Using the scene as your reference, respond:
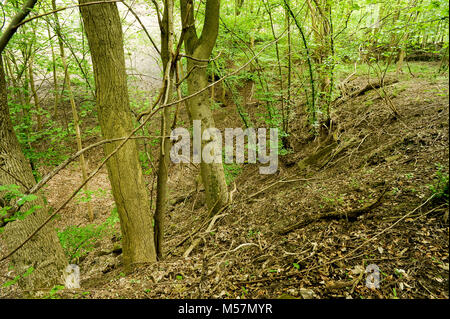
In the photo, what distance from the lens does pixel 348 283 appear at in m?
1.88

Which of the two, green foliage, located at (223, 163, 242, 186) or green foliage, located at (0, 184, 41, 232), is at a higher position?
green foliage, located at (0, 184, 41, 232)

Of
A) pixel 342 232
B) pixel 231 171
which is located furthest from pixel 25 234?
pixel 231 171

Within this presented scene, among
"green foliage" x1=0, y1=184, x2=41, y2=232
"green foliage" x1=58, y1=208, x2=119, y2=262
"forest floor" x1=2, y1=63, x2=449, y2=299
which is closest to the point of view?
"green foliage" x1=0, y1=184, x2=41, y2=232

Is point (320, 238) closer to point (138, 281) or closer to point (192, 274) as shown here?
point (192, 274)

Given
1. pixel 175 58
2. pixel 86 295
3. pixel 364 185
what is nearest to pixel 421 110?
pixel 364 185

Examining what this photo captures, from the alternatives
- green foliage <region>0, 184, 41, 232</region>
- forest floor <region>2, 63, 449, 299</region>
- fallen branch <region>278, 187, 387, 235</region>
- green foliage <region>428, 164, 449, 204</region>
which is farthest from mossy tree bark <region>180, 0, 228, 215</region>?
green foliage <region>428, 164, 449, 204</region>

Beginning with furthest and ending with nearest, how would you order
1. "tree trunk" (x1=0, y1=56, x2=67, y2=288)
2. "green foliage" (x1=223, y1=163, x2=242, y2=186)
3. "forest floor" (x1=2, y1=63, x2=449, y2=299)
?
1. "green foliage" (x1=223, y1=163, x2=242, y2=186)
2. "tree trunk" (x1=0, y1=56, x2=67, y2=288)
3. "forest floor" (x1=2, y1=63, x2=449, y2=299)

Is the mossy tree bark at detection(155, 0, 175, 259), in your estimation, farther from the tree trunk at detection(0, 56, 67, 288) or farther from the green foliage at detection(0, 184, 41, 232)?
the tree trunk at detection(0, 56, 67, 288)

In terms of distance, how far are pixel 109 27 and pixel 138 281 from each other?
10.2 ft

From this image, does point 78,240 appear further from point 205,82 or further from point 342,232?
point 342,232

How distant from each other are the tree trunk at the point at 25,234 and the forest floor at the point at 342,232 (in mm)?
434

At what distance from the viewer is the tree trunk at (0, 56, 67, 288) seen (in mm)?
3457

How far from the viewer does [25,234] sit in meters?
3.50

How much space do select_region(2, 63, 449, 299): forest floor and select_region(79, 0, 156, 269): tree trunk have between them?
481mm
